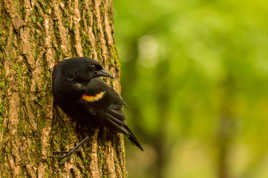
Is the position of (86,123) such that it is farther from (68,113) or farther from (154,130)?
(154,130)

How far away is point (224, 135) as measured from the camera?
39.4ft

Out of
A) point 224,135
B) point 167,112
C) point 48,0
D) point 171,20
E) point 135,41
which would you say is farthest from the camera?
point 224,135

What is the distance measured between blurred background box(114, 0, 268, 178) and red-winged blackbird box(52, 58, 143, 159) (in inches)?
144

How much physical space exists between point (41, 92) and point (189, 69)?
4.38m

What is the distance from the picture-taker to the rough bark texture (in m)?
2.72

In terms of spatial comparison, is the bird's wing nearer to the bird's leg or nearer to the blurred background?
the bird's leg

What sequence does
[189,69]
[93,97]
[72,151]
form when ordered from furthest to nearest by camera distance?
[189,69]
[93,97]
[72,151]

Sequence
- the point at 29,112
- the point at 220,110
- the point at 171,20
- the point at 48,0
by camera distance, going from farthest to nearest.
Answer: the point at 220,110
the point at 171,20
the point at 48,0
the point at 29,112

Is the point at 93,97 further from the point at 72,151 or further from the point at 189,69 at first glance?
the point at 189,69

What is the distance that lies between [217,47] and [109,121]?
4.91 meters

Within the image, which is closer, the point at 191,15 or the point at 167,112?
the point at 191,15

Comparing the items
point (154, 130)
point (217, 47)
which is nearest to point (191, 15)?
point (217, 47)

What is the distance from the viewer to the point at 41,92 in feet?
9.45

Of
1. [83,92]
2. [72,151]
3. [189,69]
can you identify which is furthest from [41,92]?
[189,69]
